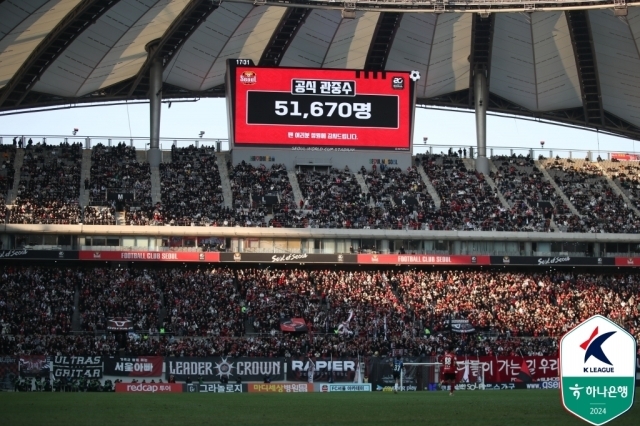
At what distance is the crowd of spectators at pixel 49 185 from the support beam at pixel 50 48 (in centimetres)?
444

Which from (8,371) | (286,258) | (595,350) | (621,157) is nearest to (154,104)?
(286,258)

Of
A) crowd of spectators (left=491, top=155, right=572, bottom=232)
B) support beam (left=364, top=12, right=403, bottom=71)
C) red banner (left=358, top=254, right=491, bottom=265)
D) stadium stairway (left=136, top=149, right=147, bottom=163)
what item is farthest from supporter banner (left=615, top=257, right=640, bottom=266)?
stadium stairway (left=136, top=149, right=147, bottom=163)

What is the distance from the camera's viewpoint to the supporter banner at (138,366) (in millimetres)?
44844

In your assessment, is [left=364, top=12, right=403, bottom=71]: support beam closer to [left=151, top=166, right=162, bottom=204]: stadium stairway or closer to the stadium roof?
the stadium roof

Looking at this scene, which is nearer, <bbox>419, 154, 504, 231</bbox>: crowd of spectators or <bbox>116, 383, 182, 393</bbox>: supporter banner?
<bbox>116, 383, 182, 393</bbox>: supporter banner

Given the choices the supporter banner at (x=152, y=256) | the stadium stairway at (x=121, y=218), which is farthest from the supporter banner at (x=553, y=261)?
the stadium stairway at (x=121, y=218)

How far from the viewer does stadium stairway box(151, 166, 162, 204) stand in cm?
6681

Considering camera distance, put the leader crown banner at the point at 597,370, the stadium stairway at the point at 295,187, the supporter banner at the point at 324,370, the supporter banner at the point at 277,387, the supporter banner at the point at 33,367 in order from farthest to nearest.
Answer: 1. the stadium stairway at the point at 295,187
2. the supporter banner at the point at 324,370
3. the supporter banner at the point at 277,387
4. the supporter banner at the point at 33,367
5. the leader crown banner at the point at 597,370

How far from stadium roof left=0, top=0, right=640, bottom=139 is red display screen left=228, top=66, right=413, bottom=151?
2091 millimetres

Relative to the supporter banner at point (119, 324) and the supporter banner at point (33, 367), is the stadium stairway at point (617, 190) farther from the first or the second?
the supporter banner at point (33, 367)

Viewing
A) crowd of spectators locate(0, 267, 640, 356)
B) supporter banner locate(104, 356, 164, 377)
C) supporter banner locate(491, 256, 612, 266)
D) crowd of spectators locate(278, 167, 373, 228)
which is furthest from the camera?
crowd of spectators locate(278, 167, 373, 228)

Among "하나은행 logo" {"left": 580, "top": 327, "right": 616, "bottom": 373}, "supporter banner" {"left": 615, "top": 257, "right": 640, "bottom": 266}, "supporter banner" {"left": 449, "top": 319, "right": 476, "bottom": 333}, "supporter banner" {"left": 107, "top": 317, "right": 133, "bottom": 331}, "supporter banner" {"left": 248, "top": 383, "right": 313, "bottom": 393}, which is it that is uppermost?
"하나은행 logo" {"left": 580, "top": 327, "right": 616, "bottom": 373}

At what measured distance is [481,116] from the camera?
72938 millimetres

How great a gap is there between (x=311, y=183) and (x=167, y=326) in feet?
64.5
